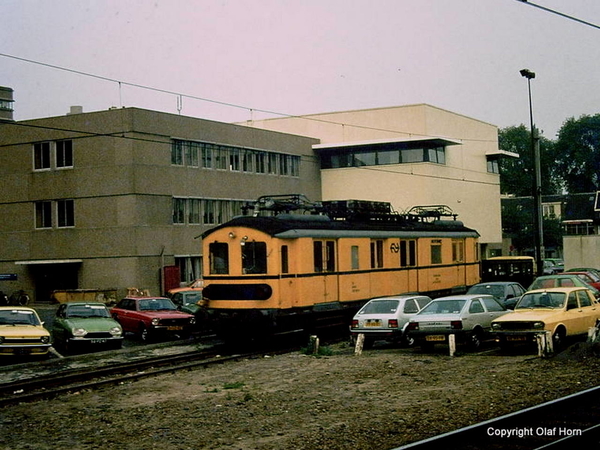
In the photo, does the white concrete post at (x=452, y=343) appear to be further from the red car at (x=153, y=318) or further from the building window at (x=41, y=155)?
the building window at (x=41, y=155)

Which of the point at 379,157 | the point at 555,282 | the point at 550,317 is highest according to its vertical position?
the point at 379,157

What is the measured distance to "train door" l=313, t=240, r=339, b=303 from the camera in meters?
24.2

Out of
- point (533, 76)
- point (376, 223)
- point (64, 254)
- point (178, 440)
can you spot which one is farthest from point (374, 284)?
point (64, 254)

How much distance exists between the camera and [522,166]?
4486 inches

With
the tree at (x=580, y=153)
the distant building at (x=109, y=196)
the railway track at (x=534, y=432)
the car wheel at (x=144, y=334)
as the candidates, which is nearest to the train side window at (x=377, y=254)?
the car wheel at (x=144, y=334)

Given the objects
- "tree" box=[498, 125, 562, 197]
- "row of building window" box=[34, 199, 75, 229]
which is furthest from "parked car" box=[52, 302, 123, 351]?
"tree" box=[498, 125, 562, 197]

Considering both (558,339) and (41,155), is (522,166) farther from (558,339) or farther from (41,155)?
(558,339)

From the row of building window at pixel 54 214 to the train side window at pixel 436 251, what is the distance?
943 inches

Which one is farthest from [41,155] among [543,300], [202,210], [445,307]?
[543,300]

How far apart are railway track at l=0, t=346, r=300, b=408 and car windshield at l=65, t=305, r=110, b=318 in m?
3.31

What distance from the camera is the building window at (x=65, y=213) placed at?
1887 inches

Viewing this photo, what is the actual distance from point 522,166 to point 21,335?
10026 cm

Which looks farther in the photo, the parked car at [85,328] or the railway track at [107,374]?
the parked car at [85,328]

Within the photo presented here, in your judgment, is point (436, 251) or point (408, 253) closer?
point (408, 253)
